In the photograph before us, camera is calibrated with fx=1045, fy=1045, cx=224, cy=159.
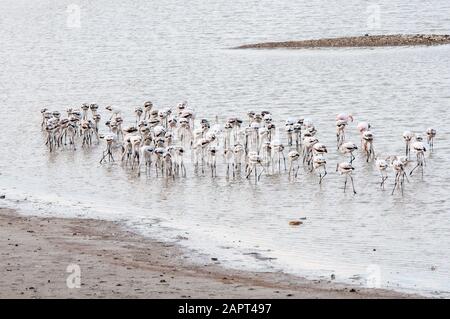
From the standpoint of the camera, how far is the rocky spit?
46972 mm

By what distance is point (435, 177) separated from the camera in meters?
22.0

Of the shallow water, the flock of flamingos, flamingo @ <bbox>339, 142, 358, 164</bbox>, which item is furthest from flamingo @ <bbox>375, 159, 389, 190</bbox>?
flamingo @ <bbox>339, 142, 358, 164</bbox>

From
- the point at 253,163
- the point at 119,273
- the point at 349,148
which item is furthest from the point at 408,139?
the point at 119,273

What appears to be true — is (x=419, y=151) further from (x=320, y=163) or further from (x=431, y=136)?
(x=320, y=163)

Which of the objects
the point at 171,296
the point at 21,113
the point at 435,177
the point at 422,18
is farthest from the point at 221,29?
the point at 171,296

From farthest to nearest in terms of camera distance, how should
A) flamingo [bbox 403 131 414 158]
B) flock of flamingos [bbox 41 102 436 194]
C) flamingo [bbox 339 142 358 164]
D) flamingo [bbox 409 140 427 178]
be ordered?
flamingo [bbox 403 131 414 158], flamingo [bbox 339 142 358 164], flock of flamingos [bbox 41 102 436 194], flamingo [bbox 409 140 427 178]

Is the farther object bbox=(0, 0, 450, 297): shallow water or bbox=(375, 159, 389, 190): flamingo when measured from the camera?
bbox=(375, 159, 389, 190): flamingo

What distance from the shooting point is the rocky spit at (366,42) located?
47.0 meters

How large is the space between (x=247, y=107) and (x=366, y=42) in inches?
687

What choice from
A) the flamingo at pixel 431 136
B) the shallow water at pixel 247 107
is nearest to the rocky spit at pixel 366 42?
the shallow water at pixel 247 107

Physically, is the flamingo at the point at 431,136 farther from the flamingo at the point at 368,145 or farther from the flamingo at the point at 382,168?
the flamingo at the point at 382,168

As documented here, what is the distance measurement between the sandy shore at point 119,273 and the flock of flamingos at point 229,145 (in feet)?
20.0

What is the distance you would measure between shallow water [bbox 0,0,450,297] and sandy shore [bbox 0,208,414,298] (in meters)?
0.64

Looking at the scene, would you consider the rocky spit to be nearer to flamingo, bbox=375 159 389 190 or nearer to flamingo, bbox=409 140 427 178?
flamingo, bbox=409 140 427 178
